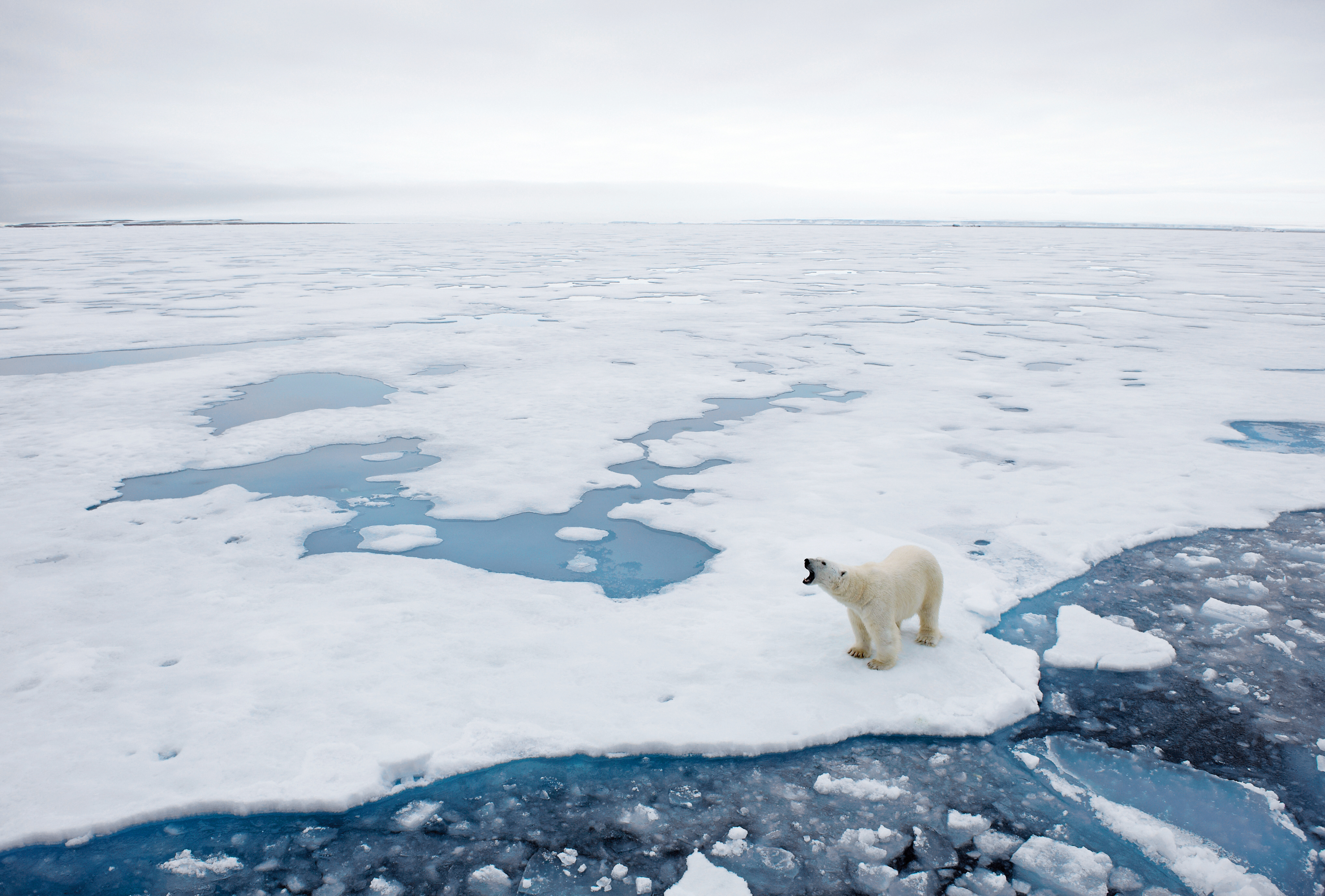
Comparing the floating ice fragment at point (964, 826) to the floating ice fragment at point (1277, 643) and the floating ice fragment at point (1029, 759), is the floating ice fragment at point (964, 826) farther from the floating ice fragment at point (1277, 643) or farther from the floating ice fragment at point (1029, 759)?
the floating ice fragment at point (1277, 643)

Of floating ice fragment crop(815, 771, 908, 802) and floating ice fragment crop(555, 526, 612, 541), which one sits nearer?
floating ice fragment crop(815, 771, 908, 802)

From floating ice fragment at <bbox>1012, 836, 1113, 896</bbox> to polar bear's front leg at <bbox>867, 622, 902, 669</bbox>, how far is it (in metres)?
0.83

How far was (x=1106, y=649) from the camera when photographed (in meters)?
3.06

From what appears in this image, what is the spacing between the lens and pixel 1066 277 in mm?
20312

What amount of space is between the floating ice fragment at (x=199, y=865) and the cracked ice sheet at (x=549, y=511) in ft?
0.56

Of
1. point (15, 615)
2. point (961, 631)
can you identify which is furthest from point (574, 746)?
point (15, 615)

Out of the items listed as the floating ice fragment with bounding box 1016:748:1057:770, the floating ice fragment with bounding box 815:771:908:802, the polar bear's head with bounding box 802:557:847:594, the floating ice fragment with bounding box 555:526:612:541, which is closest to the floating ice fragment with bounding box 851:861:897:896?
the floating ice fragment with bounding box 815:771:908:802

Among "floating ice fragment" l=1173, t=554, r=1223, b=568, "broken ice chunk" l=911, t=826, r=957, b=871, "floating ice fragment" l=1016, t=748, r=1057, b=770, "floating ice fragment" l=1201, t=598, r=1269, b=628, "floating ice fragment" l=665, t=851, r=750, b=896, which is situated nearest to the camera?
"floating ice fragment" l=665, t=851, r=750, b=896

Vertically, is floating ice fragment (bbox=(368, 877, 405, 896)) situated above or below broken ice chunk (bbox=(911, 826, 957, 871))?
below

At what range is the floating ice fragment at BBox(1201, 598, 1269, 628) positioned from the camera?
323cm

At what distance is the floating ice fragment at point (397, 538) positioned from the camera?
13.2 feet

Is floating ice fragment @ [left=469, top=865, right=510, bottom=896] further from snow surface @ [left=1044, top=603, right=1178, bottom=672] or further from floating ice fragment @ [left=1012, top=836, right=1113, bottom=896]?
snow surface @ [left=1044, top=603, right=1178, bottom=672]

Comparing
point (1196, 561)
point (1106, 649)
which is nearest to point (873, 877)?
point (1106, 649)

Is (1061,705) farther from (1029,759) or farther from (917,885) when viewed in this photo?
(917,885)
